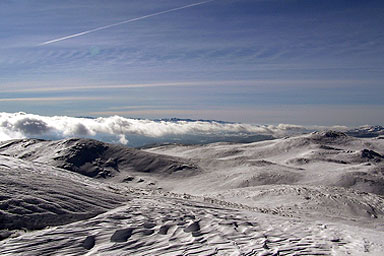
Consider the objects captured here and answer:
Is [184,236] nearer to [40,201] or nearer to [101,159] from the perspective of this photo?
[40,201]

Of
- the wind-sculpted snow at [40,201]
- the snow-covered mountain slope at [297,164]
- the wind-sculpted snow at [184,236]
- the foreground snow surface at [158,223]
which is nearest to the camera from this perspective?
the wind-sculpted snow at [184,236]

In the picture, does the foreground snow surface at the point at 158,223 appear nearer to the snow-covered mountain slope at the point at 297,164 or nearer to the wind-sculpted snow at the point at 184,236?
the wind-sculpted snow at the point at 184,236

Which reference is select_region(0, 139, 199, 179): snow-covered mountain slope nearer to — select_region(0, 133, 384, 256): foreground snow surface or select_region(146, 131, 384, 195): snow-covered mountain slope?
select_region(146, 131, 384, 195): snow-covered mountain slope

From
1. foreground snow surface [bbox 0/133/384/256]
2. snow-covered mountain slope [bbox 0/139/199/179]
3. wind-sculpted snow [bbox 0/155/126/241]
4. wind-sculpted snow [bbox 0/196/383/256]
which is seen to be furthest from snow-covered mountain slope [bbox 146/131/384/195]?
wind-sculpted snow [bbox 0/155/126/241]

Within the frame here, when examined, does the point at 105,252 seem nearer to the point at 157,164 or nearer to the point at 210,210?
the point at 210,210

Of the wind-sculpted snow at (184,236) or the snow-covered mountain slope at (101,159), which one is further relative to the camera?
the snow-covered mountain slope at (101,159)

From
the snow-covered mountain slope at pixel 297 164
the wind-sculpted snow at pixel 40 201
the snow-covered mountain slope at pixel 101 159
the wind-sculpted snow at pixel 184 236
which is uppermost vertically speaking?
the wind-sculpted snow at pixel 40 201

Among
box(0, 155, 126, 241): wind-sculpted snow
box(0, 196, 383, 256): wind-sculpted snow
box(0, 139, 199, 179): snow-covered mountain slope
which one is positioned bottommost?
box(0, 139, 199, 179): snow-covered mountain slope

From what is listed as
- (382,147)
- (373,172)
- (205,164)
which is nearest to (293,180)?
(373,172)

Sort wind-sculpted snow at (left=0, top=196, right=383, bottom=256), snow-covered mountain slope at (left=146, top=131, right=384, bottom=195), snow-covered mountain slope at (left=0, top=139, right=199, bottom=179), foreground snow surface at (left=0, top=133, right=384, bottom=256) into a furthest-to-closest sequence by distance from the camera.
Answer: snow-covered mountain slope at (left=0, top=139, right=199, bottom=179) < snow-covered mountain slope at (left=146, top=131, right=384, bottom=195) < foreground snow surface at (left=0, top=133, right=384, bottom=256) < wind-sculpted snow at (left=0, top=196, right=383, bottom=256)

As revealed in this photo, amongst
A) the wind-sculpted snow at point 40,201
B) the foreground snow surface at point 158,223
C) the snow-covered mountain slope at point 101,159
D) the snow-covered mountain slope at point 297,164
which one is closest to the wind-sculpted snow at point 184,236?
the foreground snow surface at point 158,223

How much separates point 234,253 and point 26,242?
22.7ft

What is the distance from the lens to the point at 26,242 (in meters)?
10.7

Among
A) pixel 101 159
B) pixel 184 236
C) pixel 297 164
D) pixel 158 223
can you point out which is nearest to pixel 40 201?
pixel 158 223
